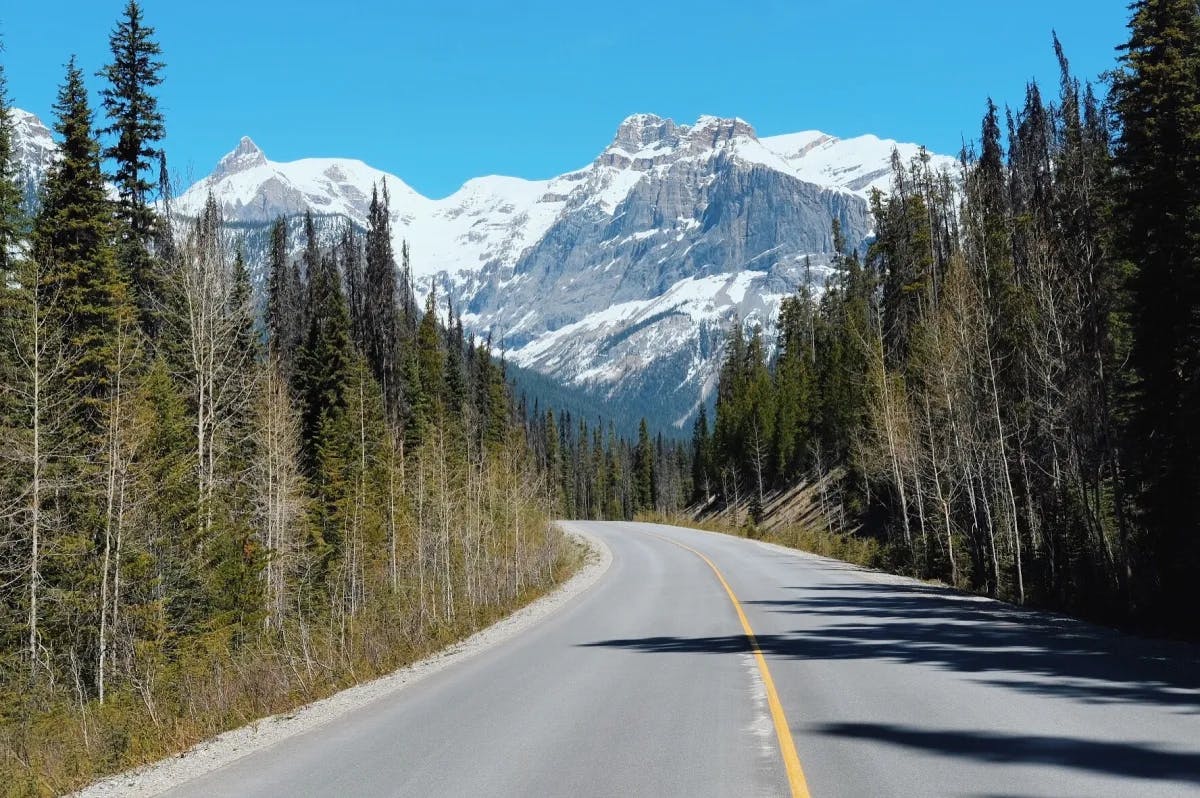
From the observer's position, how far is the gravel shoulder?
24.4 feet

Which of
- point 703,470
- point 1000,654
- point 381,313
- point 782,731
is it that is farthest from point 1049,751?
point 703,470

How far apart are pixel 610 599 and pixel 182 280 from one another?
1594 cm

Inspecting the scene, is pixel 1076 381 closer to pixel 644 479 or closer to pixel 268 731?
pixel 268 731

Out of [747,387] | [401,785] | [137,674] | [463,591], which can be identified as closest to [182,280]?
[137,674]

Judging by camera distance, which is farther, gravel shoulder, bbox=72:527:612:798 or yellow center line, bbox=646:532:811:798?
gravel shoulder, bbox=72:527:612:798

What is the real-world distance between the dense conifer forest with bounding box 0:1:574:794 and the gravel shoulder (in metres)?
0.46

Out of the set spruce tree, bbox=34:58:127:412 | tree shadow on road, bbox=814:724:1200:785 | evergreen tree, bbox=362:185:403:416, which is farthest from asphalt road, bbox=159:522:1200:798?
evergreen tree, bbox=362:185:403:416

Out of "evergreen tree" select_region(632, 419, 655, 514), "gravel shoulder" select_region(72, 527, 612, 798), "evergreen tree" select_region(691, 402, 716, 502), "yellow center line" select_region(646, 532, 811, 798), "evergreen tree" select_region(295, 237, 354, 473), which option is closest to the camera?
"yellow center line" select_region(646, 532, 811, 798)

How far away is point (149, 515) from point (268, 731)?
16.3 metres

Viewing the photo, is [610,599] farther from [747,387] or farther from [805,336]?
[805,336]

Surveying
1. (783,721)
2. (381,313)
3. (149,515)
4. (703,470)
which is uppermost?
(381,313)

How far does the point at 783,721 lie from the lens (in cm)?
807

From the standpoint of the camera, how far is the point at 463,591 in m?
31.3

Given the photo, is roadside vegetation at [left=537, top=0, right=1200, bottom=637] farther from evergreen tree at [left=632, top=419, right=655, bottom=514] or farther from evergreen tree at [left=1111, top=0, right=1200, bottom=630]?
evergreen tree at [left=632, top=419, right=655, bottom=514]
